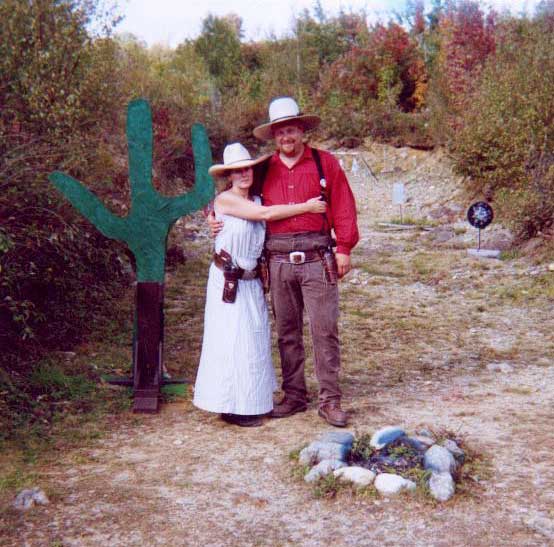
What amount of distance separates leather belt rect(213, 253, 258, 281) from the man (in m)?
0.12

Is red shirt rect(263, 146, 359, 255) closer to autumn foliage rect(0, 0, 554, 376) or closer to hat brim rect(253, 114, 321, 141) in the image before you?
hat brim rect(253, 114, 321, 141)

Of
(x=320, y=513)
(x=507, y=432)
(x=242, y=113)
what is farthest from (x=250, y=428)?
(x=242, y=113)

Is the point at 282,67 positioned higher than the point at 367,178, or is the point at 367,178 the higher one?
the point at 282,67

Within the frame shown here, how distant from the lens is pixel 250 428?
16.4 ft

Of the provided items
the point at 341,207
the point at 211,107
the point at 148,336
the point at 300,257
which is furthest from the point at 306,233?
the point at 211,107

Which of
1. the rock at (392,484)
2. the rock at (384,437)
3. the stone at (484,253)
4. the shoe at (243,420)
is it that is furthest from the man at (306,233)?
the stone at (484,253)

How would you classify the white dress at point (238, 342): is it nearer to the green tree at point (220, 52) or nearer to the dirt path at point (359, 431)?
the dirt path at point (359, 431)

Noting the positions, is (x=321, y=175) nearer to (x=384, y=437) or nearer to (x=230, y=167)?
(x=230, y=167)

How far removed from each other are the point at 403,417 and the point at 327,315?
0.94 m

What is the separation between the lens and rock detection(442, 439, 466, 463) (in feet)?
14.2

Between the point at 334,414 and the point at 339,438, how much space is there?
2.01ft

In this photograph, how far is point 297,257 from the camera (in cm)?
486

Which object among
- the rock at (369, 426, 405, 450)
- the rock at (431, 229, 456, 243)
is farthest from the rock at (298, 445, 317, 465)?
the rock at (431, 229, 456, 243)

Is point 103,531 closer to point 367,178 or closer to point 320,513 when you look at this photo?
point 320,513
